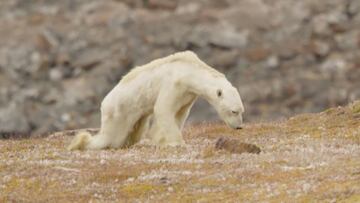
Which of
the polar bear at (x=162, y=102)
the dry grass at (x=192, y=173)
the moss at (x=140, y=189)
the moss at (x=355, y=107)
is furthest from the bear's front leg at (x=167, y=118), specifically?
the moss at (x=355, y=107)

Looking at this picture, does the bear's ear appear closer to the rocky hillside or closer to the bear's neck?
the bear's neck

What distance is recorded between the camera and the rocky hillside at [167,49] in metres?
98.0

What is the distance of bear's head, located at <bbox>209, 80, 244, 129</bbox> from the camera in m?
34.2

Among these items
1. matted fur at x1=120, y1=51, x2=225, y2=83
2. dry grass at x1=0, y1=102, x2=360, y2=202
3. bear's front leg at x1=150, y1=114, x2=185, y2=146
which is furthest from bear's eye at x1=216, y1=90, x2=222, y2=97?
dry grass at x1=0, y1=102, x2=360, y2=202

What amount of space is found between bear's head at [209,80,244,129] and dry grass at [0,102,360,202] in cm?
104

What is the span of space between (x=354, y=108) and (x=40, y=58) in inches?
2671

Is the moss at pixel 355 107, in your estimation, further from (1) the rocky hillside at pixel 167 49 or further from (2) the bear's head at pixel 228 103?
(1) the rocky hillside at pixel 167 49

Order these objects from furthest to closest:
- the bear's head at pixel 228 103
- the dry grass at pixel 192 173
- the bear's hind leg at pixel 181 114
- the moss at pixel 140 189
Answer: the bear's hind leg at pixel 181 114, the bear's head at pixel 228 103, the moss at pixel 140 189, the dry grass at pixel 192 173

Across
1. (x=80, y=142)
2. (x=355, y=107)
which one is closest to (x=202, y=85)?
(x=80, y=142)

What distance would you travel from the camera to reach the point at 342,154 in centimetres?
3023

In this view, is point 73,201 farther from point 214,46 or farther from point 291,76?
point 214,46

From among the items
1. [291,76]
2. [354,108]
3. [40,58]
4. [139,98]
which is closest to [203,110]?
[291,76]

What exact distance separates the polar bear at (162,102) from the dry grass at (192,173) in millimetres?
650

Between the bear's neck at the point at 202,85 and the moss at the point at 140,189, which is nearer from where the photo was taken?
the moss at the point at 140,189
